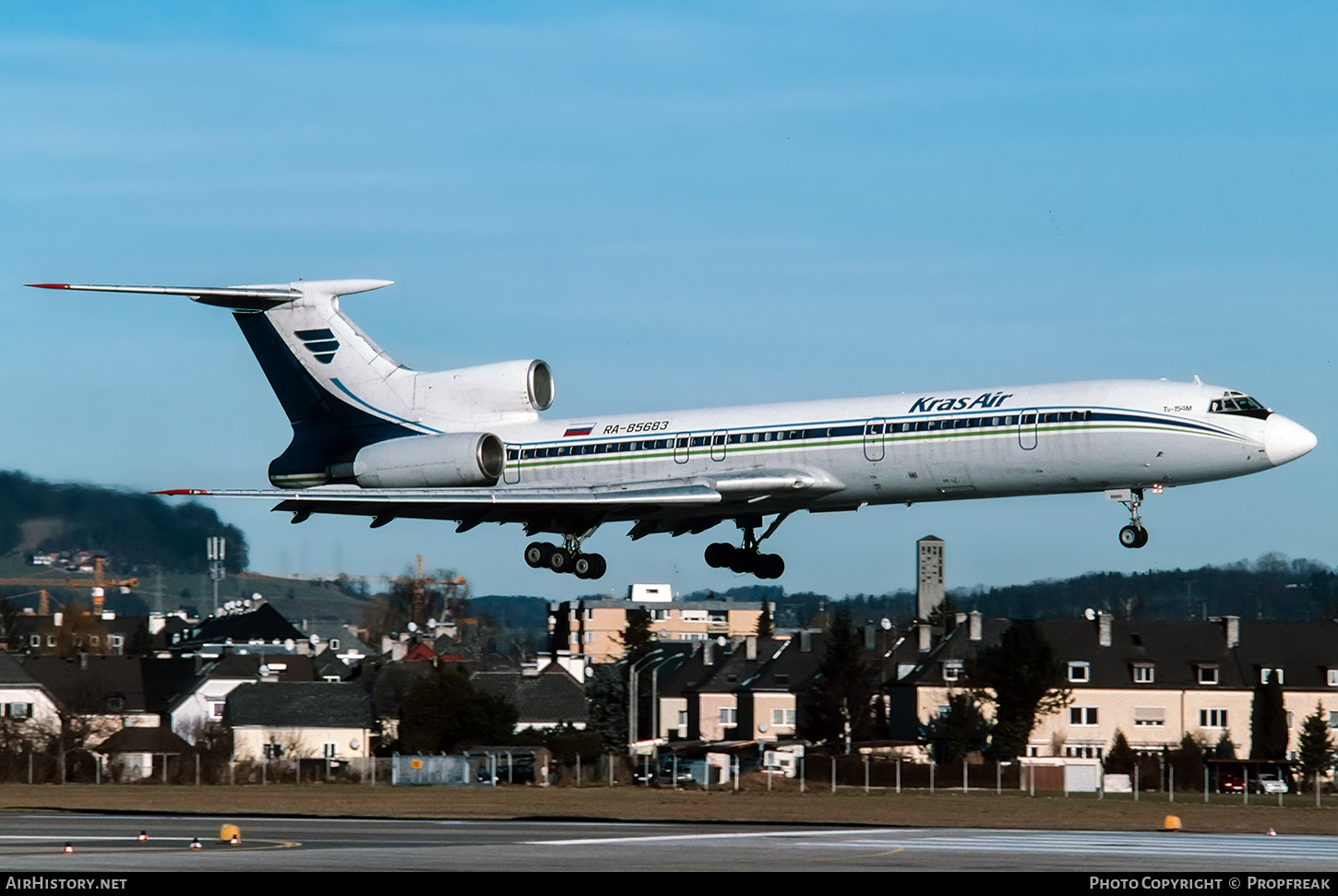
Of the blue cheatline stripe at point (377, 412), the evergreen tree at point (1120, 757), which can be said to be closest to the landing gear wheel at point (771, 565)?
the blue cheatline stripe at point (377, 412)

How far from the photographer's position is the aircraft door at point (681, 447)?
40469mm

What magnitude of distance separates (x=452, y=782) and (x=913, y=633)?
113 feet

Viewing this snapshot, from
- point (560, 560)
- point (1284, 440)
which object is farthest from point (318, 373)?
point (1284, 440)

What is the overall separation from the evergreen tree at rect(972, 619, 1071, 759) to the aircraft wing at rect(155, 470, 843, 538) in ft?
132

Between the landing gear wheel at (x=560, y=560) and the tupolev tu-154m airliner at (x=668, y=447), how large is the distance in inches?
2.0

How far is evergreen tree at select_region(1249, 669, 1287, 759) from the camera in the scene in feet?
265

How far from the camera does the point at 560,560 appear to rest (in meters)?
43.2

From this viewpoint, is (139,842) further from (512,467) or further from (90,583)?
(90,583)

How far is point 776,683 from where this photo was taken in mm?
97938

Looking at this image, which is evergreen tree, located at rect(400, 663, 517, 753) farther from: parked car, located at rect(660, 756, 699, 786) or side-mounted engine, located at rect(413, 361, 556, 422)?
side-mounted engine, located at rect(413, 361, 556, 422)

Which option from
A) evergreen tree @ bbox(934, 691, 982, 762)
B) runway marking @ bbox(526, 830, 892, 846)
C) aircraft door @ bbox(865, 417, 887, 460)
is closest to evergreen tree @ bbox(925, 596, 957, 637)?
evergreen tree @ bbox(934, 691, 982, 762)

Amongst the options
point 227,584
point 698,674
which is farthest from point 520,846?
point 227,584

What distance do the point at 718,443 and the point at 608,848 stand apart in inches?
456

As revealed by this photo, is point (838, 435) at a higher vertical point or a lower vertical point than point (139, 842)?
higher
